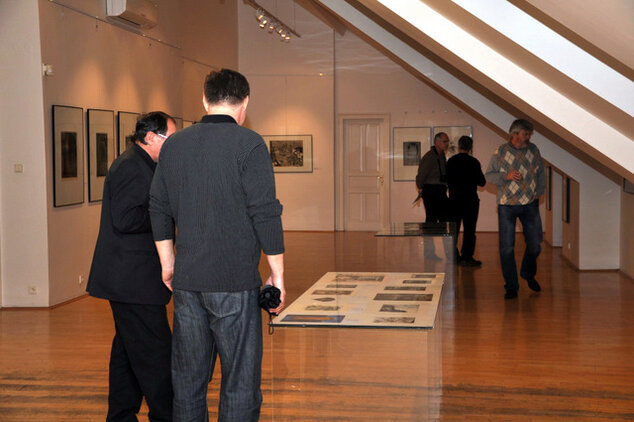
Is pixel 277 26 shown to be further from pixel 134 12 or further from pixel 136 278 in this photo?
pixel 136 278

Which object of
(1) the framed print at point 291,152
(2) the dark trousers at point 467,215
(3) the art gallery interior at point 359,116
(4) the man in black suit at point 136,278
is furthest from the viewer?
(1) the framed print at point 291,152

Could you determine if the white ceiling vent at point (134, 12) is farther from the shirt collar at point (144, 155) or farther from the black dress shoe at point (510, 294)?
the shirt collar at point (144, 155)

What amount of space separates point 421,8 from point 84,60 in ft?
13.5

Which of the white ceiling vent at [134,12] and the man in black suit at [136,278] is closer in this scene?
the man in black suit at [136,278]

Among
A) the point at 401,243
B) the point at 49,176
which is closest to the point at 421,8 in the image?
the point at 401,243

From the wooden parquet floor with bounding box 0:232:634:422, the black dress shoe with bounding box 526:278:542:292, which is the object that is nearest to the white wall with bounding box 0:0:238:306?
the wooden parquet floor with bounding box 0:232:634:422

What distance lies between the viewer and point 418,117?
44.1ft

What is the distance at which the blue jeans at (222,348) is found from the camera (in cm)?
276

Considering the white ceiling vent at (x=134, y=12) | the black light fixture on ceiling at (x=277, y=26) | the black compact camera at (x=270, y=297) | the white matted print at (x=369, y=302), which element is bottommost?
the white matted print at (x=369, y=302)

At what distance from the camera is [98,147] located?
9.01 m

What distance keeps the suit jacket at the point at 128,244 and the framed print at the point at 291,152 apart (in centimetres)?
1094

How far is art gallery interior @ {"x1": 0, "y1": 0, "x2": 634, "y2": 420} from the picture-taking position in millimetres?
4074

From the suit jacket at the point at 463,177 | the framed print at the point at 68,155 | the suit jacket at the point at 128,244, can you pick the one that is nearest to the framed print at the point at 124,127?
the framed print at the point at 68,155

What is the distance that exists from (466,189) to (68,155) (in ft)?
15.3
